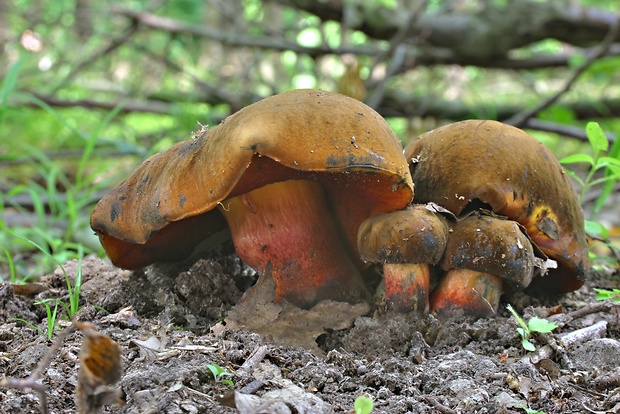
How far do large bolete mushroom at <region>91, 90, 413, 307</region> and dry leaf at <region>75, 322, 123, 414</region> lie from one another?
57cm

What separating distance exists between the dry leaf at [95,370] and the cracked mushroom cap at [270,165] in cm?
57

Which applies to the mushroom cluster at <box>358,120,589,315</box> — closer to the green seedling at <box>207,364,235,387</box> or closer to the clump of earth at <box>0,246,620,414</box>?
the clump of earth at <box>0,246,620,414</box>

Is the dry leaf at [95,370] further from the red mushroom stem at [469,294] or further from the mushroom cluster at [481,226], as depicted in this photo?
the red mushroom stem at [469,294]

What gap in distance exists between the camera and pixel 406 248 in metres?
1.66

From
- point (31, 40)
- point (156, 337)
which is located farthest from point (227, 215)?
point (31, 40)

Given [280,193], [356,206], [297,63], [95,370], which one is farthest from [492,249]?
[297,63]

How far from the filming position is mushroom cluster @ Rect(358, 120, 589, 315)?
1.69 m

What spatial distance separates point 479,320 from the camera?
5.78 feet

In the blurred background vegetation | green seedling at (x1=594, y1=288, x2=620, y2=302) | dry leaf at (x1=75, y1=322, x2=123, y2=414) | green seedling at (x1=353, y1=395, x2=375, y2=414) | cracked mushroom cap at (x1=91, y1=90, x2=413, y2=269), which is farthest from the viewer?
the blurred background vegetation

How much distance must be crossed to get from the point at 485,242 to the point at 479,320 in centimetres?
24

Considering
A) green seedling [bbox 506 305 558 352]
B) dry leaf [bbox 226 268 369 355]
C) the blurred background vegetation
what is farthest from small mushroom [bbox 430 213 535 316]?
the blurred background vegetation

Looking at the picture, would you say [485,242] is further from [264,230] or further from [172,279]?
[172,279]

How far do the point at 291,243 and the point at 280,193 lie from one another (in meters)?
0.16

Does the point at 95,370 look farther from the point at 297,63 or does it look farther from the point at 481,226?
the point at 297,63
